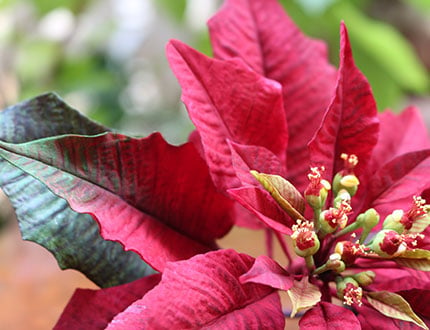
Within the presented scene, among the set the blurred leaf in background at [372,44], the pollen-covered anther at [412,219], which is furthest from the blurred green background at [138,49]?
the pollen-covered anther at [412,219]

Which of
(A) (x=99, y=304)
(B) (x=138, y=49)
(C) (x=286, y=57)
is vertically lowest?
(B) (x=138, y=49)

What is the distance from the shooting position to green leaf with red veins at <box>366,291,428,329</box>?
23 cm

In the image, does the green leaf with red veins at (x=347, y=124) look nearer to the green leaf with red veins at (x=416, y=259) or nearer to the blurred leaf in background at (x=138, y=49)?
the green leaf with red veins at (x=416, y=259)

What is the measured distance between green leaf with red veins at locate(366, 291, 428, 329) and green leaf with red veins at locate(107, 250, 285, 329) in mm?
47

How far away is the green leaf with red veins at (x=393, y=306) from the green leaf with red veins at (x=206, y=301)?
5cm

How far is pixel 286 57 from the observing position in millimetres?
335

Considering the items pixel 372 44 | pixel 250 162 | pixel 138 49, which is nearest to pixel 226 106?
pixel 250 162

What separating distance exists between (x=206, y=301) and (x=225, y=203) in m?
0.09

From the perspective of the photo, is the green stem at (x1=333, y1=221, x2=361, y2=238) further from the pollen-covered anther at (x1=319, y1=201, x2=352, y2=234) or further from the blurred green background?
the blurred green background

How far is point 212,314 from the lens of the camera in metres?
0.21

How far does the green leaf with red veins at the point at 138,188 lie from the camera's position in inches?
9.1

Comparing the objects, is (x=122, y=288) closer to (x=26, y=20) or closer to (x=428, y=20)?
(x=26, y=20)

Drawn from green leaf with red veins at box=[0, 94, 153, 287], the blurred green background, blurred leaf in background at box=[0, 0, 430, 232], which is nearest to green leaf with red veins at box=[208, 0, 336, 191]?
green leaf with red veins at box=[0, 94, 153, 287]

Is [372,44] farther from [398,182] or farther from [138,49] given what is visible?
[138,49]
